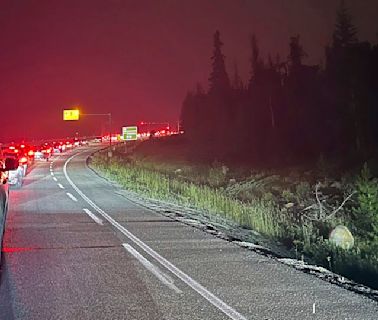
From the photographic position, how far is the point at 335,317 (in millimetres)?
6562

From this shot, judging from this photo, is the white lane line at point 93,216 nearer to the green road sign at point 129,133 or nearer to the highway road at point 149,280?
the highway road at point 149,280

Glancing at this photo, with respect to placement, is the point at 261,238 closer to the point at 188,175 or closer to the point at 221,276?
the point at 221,276

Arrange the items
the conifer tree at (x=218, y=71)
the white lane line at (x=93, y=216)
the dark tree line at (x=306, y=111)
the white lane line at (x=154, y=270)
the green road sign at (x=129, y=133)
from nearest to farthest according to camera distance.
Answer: the white lane line at (x=154, y=270), the white lane line at (x=93, y=216), the dark tree line at (x=306, y=111), the green road sign at (x=129, y=133), the conifer tree at (x=218, y=71)

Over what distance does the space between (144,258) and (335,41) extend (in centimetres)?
5848

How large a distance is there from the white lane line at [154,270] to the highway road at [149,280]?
0.01 meters

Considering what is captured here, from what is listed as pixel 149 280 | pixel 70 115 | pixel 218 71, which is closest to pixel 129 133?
pixel 70 115

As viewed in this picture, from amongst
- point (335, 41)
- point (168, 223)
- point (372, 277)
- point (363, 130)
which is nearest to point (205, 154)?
point (335, 41)

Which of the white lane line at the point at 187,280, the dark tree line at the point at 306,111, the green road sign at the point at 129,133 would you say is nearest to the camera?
the white lane line at the point at 187,280

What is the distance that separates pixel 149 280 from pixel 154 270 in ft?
2.49

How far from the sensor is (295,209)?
83.4 ft

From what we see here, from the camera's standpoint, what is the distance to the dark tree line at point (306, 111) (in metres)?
54.6

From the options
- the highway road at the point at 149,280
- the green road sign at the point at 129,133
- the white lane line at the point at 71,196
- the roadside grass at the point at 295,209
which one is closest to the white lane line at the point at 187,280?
the highway road at the point at 149,280

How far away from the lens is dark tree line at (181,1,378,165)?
179 feet

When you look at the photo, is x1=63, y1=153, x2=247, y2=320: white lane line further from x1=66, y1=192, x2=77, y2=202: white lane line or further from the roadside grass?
x1=66, y1=192, x2=77, y2=202: white lane line
